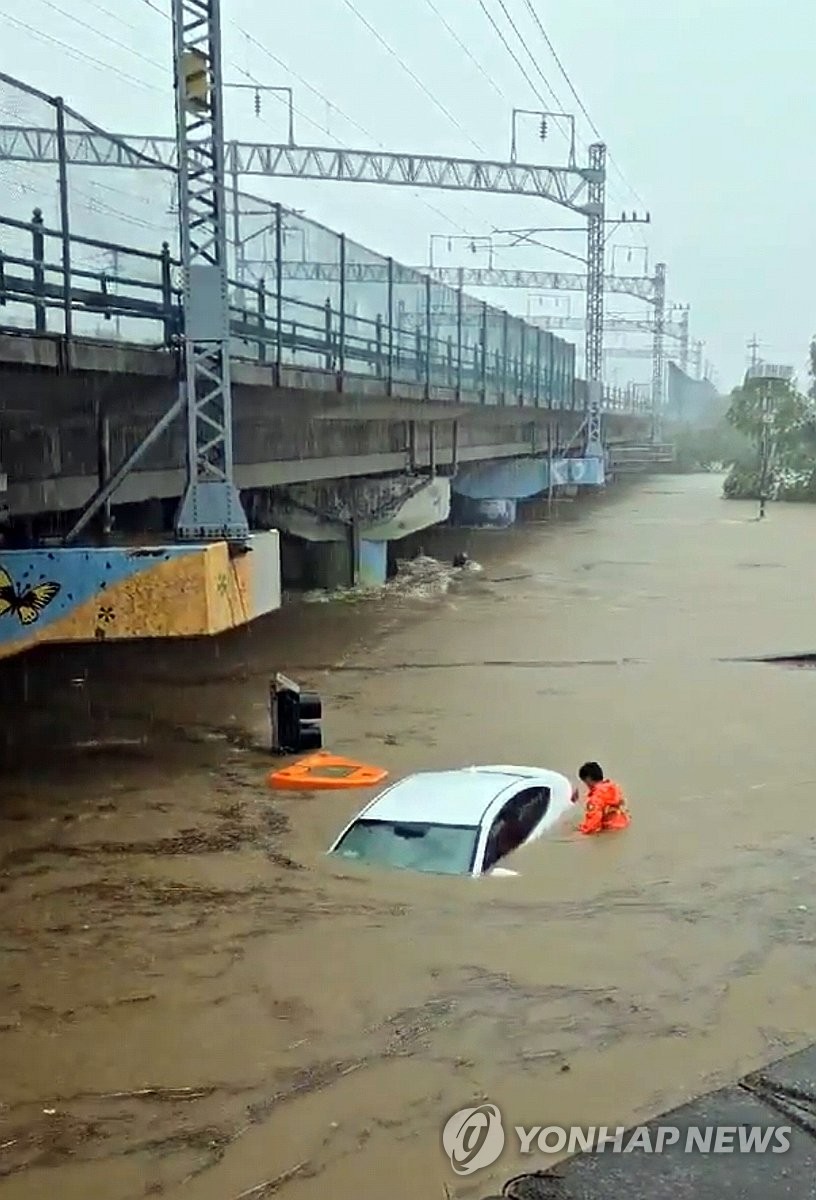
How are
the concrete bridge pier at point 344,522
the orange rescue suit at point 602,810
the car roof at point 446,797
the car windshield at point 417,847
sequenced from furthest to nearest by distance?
the concrete bridge pier at point 344,522 → the orange rescue suit at point 602,810 → the car roof at point 446,797 → the car windshield at point 417,847

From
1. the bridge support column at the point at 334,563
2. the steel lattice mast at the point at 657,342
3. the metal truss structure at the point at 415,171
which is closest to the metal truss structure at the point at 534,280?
the steel lattice mast at the point at 657,342

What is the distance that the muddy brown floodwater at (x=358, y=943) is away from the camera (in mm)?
6461

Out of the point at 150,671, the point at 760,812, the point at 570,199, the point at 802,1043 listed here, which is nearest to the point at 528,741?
the point at 760,812

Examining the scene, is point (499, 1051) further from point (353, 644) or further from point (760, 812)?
point (353, 644)

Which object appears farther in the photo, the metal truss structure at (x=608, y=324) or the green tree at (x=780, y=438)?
the metal truss structure at (x=608, y=324)

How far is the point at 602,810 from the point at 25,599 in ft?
17.5

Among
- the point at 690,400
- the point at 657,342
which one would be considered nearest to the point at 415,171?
the point at 657,342

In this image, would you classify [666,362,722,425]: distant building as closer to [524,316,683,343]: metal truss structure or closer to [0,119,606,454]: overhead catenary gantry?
[524,316,683,343]: metal truss structure

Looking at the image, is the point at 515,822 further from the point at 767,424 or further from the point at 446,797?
the point at 767,424

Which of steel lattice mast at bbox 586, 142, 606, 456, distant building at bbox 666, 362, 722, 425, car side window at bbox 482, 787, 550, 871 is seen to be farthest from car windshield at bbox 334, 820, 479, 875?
distant building at bbox 666, 362, 722, 425

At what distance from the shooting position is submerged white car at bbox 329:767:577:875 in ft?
31.8

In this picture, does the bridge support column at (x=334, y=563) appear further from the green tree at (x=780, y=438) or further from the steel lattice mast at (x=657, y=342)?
the steel lattice mast at (x=657, y=342)

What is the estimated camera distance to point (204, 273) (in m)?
13.2

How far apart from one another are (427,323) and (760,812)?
63.8 feet
